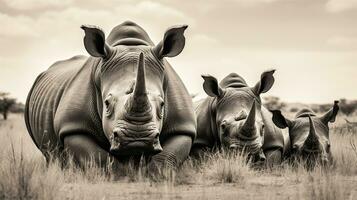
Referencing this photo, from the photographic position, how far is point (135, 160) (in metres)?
6.45

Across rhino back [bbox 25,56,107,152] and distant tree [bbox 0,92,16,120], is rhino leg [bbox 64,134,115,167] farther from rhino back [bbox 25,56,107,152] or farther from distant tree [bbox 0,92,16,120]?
distant tree [bbox 0,92,16,120]

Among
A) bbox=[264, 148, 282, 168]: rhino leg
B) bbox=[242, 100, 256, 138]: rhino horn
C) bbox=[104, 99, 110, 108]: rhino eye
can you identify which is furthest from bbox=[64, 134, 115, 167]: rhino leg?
bbox=[264, 148, 282, 168]: rhino leg

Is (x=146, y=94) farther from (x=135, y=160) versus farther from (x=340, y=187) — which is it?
(x=340, y=187)

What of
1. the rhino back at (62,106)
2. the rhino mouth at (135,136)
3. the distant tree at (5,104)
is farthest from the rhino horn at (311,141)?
the distant tree at (5,104)

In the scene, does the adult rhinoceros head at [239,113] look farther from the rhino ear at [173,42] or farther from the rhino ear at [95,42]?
the rhino ear at [95,42]

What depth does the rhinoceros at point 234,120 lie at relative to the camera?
7.80 m

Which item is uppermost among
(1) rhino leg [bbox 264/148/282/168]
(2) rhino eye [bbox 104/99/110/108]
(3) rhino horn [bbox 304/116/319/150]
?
(2) rhino eye [bbox 104/99/110/108]

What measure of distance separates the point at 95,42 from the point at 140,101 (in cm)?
133

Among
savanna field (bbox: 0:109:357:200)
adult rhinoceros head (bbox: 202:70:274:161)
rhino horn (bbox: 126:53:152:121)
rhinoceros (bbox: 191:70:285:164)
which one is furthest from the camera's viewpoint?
rhinoceros (bbox: 191:70:285:164)

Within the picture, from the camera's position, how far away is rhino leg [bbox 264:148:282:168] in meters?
8.30

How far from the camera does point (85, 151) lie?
6.80 m

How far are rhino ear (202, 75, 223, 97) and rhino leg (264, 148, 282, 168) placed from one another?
99 cm

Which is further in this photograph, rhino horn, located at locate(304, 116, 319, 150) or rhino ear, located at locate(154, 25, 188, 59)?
rhino horn, located at locate(304, 116, 319, 150)

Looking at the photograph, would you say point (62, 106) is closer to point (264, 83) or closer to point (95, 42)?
point (95, 42)
